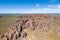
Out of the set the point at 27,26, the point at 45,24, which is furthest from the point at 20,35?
the point at 45,24

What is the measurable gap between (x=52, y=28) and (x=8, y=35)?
17.0 metres

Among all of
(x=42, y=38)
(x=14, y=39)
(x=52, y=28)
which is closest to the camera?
(x=42, y=38)

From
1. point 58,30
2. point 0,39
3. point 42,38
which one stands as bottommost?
point 0,39

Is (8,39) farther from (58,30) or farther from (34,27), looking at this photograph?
(58,30)

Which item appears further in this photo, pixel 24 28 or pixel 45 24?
pixel 24 28

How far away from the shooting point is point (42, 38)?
105ft

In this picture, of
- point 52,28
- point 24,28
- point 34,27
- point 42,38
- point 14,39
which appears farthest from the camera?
point 24,28

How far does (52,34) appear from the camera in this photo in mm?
32344

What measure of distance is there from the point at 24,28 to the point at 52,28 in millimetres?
14189

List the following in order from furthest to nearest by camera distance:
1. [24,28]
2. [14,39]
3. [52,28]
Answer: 1. [24,28]
2. [14,39]
3. [52,28]

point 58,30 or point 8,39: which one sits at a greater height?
point 58,30

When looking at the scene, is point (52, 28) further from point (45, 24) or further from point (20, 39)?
point (20, 39)

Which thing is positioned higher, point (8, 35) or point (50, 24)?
point (50, 24)

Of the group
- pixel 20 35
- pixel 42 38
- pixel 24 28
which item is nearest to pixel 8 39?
pixel 20 35
